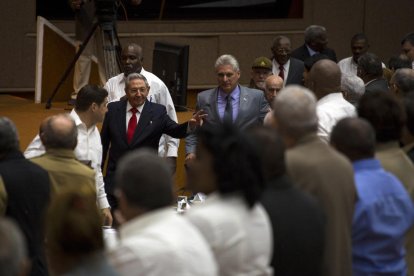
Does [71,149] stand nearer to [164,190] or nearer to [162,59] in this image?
[164,190]

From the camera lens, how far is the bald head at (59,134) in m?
5.43

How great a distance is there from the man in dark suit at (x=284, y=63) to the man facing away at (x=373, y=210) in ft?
15.9

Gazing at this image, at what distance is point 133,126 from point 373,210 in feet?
11.1

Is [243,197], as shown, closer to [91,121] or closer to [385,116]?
[385,116]

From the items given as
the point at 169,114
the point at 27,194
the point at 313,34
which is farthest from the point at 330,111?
the point at 313,34

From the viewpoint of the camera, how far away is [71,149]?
5.49m

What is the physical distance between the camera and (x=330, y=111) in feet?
20.6

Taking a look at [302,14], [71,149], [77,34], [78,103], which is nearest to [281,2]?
[302,14]

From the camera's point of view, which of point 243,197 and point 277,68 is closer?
point 243,197

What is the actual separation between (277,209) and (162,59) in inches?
254

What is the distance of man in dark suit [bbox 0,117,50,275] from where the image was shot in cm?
520

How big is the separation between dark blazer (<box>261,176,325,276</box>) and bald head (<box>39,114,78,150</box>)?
4.76 ft

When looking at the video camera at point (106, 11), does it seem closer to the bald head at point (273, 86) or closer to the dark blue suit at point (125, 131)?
the dark blue suit at point (125, 131)

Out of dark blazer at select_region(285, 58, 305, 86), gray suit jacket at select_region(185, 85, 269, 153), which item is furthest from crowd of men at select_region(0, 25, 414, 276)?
dark blazer at select_region(285, 58, 305, 86)
